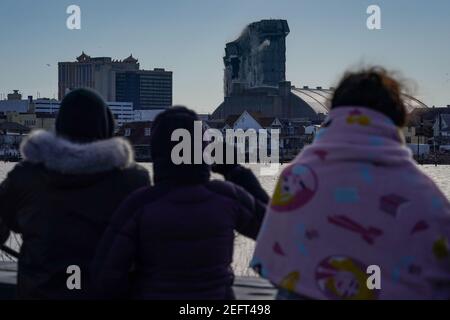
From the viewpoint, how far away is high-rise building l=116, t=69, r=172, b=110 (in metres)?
121

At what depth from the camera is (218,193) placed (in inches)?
83.6

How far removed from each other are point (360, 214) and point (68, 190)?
3.20ft

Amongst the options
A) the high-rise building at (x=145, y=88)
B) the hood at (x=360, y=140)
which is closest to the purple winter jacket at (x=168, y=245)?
the hood at (x=360, y=140)

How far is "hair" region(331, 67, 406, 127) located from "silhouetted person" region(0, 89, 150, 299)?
78 centimetres

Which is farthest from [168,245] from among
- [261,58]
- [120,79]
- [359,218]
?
[120,79]

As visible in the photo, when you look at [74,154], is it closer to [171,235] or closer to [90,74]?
[171,235]

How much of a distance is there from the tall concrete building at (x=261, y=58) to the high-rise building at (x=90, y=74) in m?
28.7

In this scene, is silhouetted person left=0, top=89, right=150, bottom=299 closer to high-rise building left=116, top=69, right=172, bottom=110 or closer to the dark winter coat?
the dark winter coat

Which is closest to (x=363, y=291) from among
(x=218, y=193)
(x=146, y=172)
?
(x=218, y=193)

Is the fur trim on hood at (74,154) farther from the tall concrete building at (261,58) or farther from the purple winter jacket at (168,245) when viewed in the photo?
the tall concrete building at (261,58)

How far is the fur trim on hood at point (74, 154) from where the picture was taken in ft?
7.41

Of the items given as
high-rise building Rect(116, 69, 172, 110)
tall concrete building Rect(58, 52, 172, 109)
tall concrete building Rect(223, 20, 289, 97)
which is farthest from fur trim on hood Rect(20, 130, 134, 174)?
high-rise building Rect(116, 69, 172, 110)
